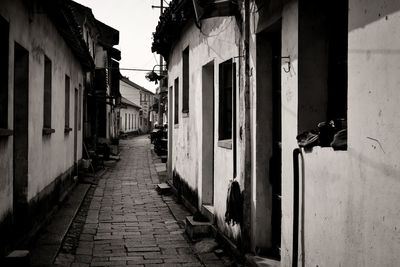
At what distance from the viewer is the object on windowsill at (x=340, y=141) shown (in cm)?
370

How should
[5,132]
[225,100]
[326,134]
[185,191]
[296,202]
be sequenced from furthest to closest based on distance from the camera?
1. [185,191]
2. [225,100]
3. [5,132]
4. [296,202]
5. [326,134]

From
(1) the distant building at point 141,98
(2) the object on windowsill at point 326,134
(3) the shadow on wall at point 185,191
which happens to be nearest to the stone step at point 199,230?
(3) the shadow on wall at point 185,191

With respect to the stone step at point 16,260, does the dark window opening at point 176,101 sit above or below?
above

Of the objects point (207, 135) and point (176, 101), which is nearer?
point (207, 135)

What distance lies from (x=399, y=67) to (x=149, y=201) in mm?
9867

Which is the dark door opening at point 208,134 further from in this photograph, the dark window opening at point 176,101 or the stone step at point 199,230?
the dark window opening at point 176,101

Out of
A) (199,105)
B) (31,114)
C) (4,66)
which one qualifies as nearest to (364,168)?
(4,66)

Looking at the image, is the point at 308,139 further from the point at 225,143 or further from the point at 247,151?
the point at 225,143

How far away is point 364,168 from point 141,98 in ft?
240

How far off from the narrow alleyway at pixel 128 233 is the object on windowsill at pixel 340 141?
11.2 ft

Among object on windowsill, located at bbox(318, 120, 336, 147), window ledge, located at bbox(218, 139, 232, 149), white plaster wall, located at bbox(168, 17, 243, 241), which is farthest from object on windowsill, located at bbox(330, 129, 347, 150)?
window ledge, located at bbox(218, 139, 232, 149)

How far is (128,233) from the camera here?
8664mm

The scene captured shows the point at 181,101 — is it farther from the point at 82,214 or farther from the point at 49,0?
the point at 49,0

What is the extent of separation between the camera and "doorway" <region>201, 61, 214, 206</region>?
352 inches
